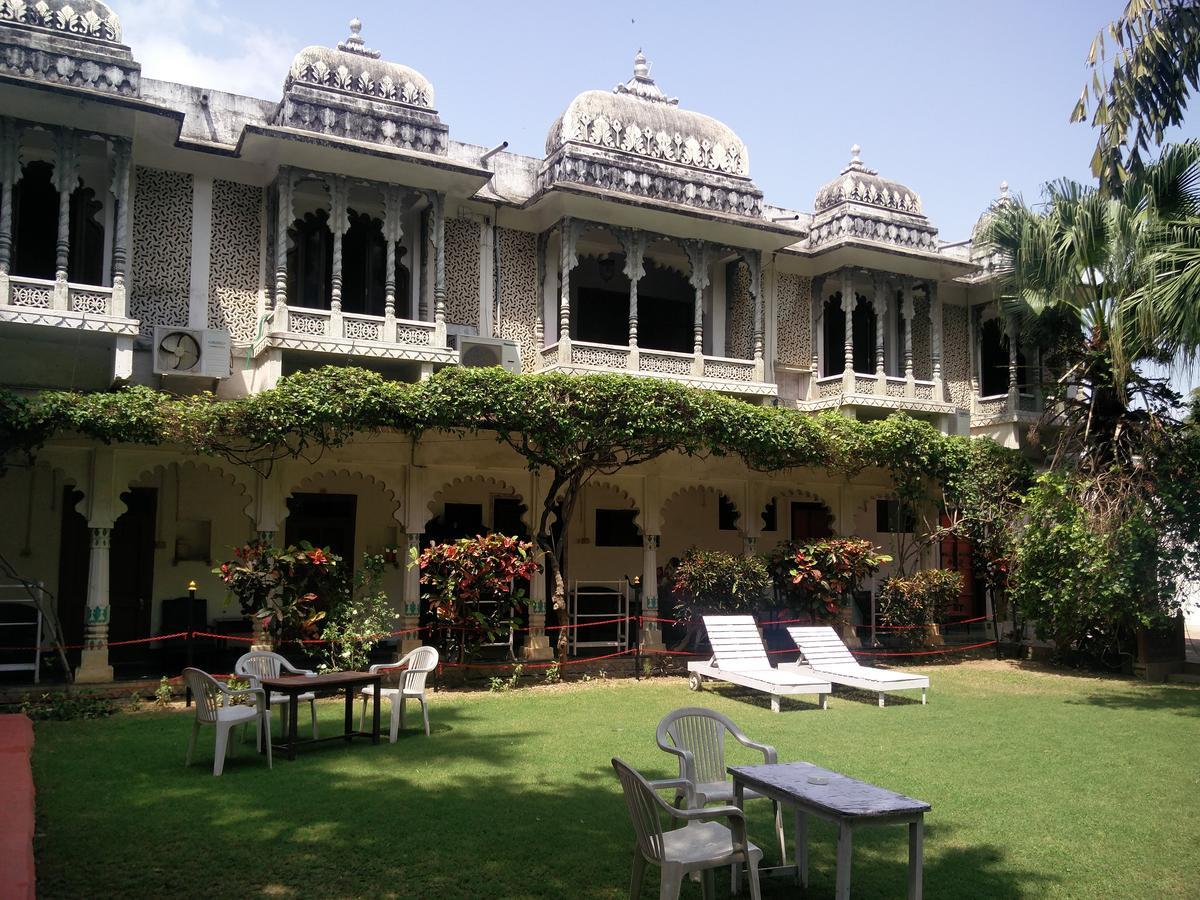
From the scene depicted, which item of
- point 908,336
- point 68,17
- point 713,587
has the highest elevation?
point 68,17

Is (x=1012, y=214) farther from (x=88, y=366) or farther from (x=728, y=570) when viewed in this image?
(x=88, y=366)

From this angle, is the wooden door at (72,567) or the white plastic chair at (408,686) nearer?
the white plastic chair at (408,686)

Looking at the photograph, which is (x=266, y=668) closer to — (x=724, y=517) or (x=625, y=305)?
(x=625, y=305)

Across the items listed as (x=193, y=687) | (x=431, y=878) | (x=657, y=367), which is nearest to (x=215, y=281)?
(x=657, y=367)

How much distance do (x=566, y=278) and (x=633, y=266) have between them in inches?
51.5

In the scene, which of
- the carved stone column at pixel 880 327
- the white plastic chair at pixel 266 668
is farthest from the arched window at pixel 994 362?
the white plastic chair at pixel 266 668

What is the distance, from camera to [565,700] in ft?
39.8

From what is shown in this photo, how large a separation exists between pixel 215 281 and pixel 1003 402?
15576mm

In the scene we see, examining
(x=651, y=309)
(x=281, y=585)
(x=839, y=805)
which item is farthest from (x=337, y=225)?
(x=839, y=805)

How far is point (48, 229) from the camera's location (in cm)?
1409

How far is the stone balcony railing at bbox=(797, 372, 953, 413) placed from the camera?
1878 centimetres

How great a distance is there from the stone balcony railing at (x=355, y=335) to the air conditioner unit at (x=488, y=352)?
21.8 inches

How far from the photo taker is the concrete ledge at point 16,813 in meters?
4.10

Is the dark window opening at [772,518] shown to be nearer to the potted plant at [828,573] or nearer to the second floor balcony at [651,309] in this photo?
the second floor balcony at [651,309]
